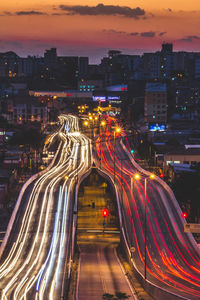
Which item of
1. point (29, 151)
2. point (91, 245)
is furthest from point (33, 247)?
point (29, 151)

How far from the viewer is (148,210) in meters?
33.8

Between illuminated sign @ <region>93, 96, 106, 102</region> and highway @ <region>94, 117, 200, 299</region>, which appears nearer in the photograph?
highway @ <region>94, 117, 200, 299</region>

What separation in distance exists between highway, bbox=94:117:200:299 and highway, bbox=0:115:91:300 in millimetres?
3264

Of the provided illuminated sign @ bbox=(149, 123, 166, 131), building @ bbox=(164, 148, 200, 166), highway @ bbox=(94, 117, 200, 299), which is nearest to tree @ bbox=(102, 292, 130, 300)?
highway @ bbox=(94, 117, 200, 299)

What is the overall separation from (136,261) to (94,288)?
3955 millimetres

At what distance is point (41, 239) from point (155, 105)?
56100mm

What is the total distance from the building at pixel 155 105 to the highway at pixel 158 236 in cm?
3753

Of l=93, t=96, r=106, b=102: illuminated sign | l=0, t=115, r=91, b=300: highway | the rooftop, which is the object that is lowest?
l=0, t=115, r=91, b=300: highway

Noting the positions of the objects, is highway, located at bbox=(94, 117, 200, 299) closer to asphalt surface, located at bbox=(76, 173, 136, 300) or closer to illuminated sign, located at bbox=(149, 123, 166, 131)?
asphalt surface, located at bbox=(76, 173, 136, 300)

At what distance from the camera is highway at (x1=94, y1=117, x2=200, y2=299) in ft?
76.3

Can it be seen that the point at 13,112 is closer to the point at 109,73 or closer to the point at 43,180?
the point at 43,180

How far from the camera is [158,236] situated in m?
29.8

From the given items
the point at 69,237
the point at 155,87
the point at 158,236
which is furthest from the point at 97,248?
the point at 155,87

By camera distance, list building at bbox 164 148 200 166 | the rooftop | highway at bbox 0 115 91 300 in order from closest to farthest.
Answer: highway at bbox 0 115 91 300, building at bbox 164 148 200 166, the rooftop
